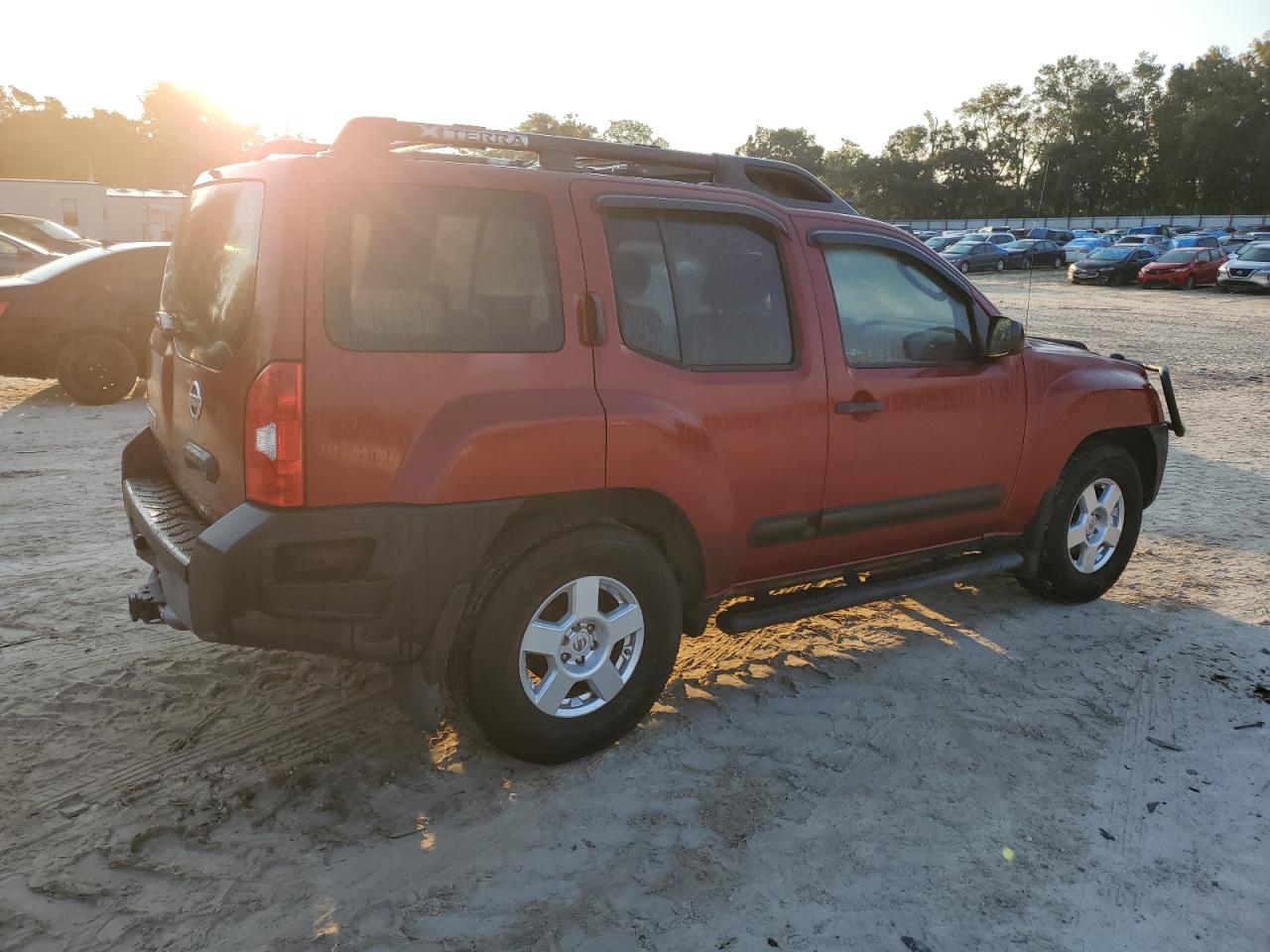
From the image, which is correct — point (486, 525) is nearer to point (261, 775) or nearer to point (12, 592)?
point (261, 775)

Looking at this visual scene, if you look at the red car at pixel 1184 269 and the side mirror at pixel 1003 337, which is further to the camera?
the red car at pixel 1184 269

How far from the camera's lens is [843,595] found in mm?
4051

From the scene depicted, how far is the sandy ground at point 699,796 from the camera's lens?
2.64 m

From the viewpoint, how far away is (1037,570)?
16.2 ft

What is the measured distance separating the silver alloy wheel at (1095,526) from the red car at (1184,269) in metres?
30.4

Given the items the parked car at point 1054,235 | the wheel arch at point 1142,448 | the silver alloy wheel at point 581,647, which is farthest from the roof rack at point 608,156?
the parked car at point 1054,235

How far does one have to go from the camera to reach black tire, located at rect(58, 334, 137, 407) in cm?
931

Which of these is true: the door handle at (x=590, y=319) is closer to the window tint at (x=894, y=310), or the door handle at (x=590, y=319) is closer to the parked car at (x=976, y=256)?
the window tint at (x=894, y=310)

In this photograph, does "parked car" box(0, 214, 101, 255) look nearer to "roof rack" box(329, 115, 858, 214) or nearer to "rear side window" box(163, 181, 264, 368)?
"rear side window" box(163, 181, 264, 368)

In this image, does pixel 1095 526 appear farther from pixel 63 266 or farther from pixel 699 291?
pixel 63 266

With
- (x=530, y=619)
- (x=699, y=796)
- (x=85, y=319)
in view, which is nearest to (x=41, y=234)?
(x=85, y=319)

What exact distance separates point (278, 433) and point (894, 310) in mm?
2518

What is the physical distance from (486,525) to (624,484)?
499 millimetres

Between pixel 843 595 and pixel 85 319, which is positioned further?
pixel 85 319
